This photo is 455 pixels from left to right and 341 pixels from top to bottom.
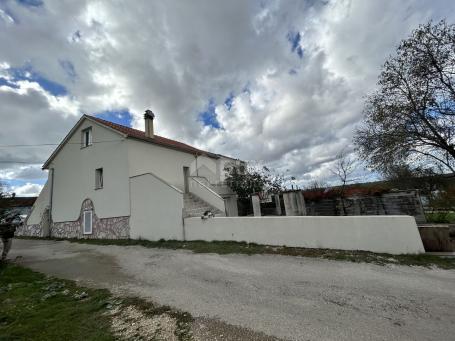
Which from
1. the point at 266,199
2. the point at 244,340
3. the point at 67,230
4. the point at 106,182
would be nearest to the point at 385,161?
the point at 266,199

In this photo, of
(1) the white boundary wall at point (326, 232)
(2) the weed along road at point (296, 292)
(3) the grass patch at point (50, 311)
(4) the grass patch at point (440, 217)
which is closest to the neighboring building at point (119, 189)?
(1) the white boundary wall at point (326, 232)

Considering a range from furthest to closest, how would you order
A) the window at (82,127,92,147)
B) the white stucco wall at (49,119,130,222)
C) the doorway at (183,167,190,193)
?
the doorway at (183,167,190,193) < the window at (82,127,92,147) < the white stucco wall at (49,119,130,222)

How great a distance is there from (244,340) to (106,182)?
1315cm

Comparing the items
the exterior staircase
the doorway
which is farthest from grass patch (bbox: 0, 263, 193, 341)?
the doorway

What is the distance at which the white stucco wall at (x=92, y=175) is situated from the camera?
41.2 ft

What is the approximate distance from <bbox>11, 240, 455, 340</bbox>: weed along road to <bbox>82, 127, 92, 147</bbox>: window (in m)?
10.0

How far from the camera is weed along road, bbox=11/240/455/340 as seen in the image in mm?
2898


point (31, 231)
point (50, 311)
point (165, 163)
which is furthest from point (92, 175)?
point (50, 311)

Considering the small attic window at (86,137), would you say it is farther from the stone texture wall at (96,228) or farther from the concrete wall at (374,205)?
the concrete wall at (374,205)

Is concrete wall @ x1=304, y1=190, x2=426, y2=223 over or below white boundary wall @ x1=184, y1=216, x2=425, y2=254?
over

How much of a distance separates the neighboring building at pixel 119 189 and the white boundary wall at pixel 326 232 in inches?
108

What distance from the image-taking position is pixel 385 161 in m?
11.6

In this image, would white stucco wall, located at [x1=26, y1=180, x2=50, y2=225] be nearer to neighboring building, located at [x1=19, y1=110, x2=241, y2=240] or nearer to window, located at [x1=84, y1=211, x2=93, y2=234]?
neighboring building, located at [x1=19, y1=110, x2=241, y2=240]

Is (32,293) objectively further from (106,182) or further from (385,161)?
(385,161)
